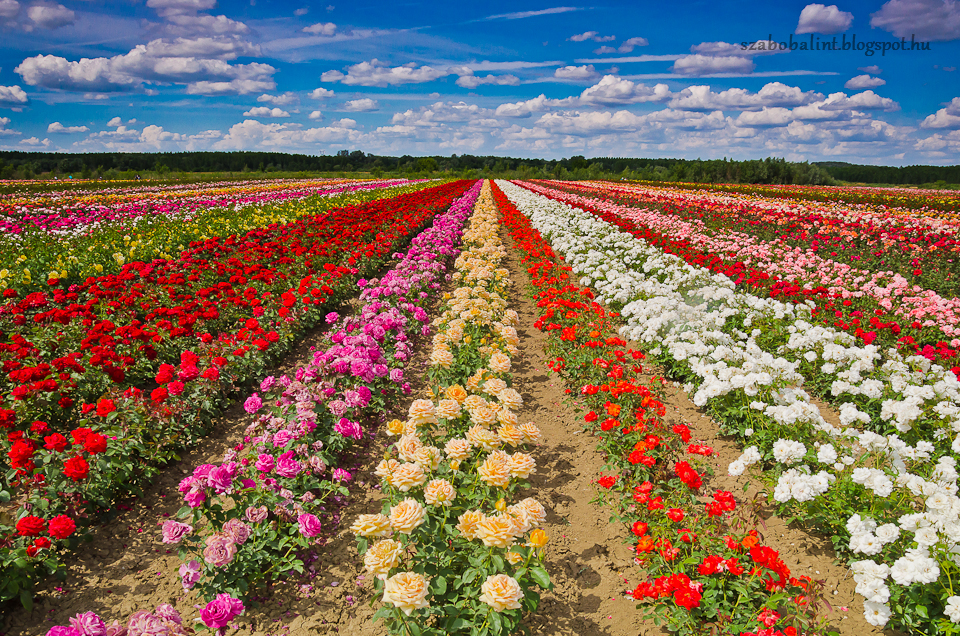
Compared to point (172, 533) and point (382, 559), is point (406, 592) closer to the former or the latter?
point (382, 559)

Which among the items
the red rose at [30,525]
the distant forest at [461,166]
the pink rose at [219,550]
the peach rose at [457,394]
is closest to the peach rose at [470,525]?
the peach rose at [457,394]

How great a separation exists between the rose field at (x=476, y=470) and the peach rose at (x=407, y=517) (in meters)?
0.02

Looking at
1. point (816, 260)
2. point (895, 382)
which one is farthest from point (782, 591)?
point (816, 260)

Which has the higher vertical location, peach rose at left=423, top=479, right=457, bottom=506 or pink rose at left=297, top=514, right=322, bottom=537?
peach rose at left=423, top=479, right=457, bottom=506

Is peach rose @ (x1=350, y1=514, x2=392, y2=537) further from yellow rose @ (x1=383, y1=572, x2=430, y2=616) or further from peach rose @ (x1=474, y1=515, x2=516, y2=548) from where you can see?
peach rose @ (x1=474, y1=515, x2=516, y2=548)

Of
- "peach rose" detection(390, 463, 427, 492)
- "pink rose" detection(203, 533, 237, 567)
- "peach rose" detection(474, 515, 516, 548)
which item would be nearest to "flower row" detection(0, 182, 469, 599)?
"pink rose" detection(203, 533, 237, 567)

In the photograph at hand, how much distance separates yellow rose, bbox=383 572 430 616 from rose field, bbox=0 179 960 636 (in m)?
0.02

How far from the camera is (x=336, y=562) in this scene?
359 centimetres

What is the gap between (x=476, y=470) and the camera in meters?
3.64

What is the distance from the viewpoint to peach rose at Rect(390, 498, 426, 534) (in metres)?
2.52

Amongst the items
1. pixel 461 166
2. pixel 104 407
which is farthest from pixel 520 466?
pixel 461 166

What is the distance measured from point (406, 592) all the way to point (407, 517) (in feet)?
1.35

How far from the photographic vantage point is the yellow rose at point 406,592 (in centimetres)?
220

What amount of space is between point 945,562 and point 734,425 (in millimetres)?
2261
